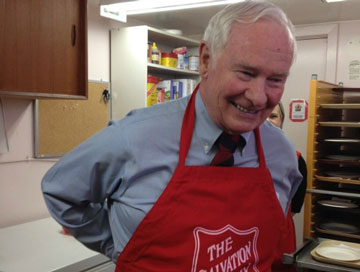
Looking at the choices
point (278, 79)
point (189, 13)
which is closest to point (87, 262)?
point (278, 79)

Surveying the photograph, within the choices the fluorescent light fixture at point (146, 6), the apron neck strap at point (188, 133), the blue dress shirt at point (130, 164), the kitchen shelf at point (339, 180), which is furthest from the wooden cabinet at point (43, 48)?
the kitchen shelf at point (339, 180)

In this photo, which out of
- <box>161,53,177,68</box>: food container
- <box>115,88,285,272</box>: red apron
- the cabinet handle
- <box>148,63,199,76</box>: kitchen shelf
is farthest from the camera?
<box>161,53,177,68</box>: food container

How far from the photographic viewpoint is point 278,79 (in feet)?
2.73

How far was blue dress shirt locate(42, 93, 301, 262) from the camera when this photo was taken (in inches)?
36.0

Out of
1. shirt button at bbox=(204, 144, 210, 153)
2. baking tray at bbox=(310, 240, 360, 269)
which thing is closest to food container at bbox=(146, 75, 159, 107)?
baking tray at bbox=(310, 240, 360, 269)

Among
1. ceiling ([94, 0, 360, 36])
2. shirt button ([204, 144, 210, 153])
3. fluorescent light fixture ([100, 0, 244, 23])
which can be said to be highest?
ceiling ([94, 0, 360, 36])

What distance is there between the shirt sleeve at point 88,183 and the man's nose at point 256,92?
12.4 inches

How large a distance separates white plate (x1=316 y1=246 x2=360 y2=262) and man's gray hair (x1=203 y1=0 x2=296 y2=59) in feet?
2.94

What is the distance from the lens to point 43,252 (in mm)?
1612

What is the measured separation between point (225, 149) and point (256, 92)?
207 millimetres

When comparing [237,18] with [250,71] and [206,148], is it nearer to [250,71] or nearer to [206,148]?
[250,71]

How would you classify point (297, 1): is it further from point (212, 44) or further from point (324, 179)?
point (212, 44)

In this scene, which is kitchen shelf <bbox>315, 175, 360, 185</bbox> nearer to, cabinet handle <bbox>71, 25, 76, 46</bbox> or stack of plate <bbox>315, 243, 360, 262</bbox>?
stack of plate <bbox>315, 243, 360, 262</bbox>

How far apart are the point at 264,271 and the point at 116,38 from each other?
2070 mm
